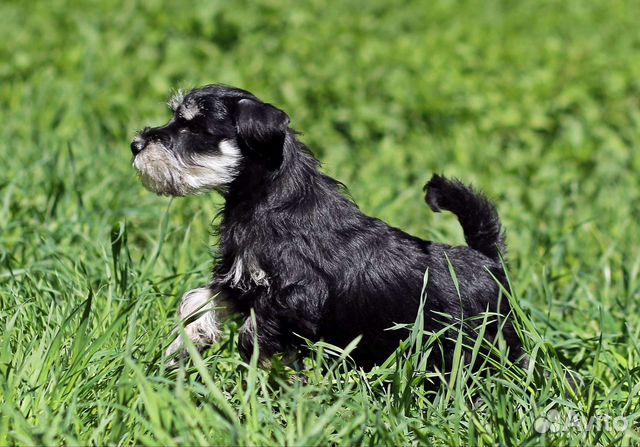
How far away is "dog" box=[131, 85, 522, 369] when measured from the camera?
3.31 m

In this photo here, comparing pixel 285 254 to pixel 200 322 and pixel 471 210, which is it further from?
pixel 471 210

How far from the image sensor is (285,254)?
3.30 m

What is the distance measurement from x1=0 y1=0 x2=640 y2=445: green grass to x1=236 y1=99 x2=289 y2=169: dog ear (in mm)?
685

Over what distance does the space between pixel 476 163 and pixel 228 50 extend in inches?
107

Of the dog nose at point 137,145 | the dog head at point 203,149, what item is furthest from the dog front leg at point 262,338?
the dog nose at point 137,145

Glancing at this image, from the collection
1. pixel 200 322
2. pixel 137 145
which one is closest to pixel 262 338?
pixel 200 322

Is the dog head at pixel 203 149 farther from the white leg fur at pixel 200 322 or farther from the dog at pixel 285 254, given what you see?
the white leg fur at pixel 200 322

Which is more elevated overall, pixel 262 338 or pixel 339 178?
pixel 339 178

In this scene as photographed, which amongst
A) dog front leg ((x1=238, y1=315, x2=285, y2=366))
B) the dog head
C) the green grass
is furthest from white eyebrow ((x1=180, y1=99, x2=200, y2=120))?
dog front leg ((x1=238, y1=315, x2=285, y2=366))

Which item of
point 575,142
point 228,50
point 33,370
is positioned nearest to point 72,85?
point 228,50

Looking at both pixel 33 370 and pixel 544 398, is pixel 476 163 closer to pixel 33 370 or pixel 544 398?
pixel 544 398

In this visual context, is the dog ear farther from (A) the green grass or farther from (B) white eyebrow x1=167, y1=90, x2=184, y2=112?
(A) the green grass

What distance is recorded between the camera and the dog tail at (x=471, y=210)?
371 centimetres

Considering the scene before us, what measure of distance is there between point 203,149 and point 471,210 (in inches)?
45.5
